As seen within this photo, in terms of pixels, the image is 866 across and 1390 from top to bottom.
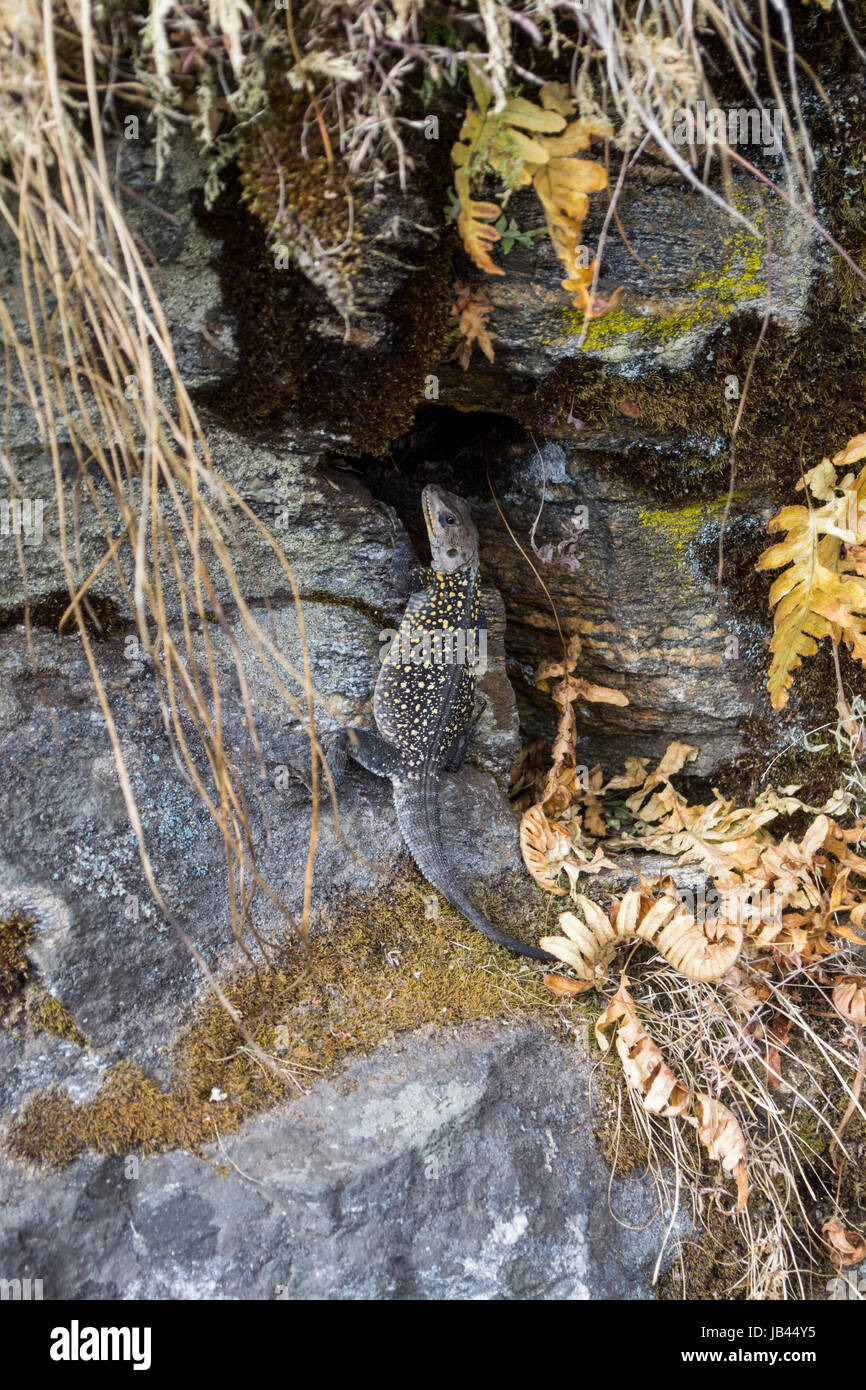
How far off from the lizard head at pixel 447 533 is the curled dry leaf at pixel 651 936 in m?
1.55

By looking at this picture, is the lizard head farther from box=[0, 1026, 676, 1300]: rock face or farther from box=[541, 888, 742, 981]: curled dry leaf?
box=[0, 1026, 676, 1300]: rock face

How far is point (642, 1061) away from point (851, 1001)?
85 centimetres

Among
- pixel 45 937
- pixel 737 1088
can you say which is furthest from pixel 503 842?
pixel 45 937

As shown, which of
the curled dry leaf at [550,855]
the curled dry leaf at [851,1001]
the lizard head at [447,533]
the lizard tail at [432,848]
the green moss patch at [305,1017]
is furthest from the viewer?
the lizard head at [447,533]

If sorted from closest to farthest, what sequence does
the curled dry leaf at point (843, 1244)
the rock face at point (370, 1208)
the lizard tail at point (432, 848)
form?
1. the rock face at point (370, 1208)
2. the curled dry leaf at point (843, 1244)
3. the lizard tail at point (432, 848)

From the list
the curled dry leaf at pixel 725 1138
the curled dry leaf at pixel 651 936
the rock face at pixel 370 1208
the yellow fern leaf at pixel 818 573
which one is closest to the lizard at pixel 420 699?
the curled dry leaf at pixel 651 936

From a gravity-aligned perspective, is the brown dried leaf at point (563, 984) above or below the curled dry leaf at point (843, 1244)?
above

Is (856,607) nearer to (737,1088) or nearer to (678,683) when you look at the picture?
(678,683)

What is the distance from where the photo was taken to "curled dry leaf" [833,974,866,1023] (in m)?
3.23

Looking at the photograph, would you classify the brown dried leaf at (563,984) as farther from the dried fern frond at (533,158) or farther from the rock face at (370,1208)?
the dried fern frond at (533,158)

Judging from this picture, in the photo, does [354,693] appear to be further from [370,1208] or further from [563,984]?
[370,1208]

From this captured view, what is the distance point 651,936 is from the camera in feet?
10.7

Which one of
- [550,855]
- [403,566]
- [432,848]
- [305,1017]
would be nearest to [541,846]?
[550,855]

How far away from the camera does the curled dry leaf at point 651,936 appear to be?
3.12 m
